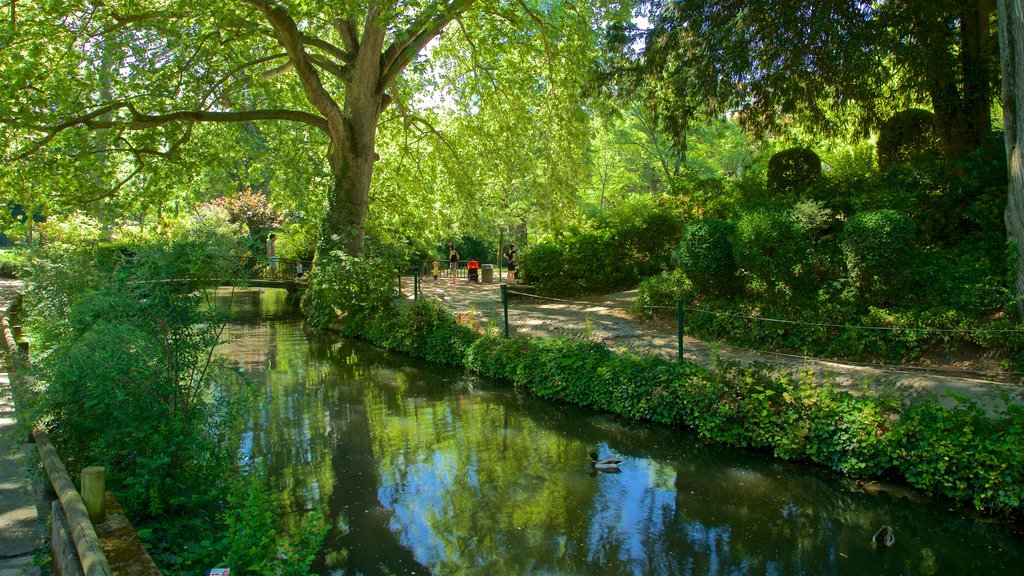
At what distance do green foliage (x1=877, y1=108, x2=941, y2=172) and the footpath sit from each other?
50.7 feet

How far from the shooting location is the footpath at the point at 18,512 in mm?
4824

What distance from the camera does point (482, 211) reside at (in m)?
24.5

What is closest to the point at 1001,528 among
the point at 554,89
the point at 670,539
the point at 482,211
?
the point at 670,539

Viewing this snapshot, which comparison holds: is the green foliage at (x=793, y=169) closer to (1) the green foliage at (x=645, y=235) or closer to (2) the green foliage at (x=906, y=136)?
(2) the green foliage at (x=906, y=136)

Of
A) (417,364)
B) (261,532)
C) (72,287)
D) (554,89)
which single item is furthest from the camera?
(554,89)

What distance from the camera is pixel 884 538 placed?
6.17 metres

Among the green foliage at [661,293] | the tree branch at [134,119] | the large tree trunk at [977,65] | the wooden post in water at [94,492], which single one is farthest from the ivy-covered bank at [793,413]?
the tree branch at [134,119]

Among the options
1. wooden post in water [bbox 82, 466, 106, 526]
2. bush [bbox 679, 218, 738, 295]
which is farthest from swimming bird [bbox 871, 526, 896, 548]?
bush [bbox 679, 218, 738, 295]

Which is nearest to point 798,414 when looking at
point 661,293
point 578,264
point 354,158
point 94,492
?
point 661,293

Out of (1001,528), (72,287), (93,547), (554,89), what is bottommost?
(1001,528)

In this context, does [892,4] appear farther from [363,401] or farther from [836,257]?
[363,401]

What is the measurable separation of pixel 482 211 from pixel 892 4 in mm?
14783

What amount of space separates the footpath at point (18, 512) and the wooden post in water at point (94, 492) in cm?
53

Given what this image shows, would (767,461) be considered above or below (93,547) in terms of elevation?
below
